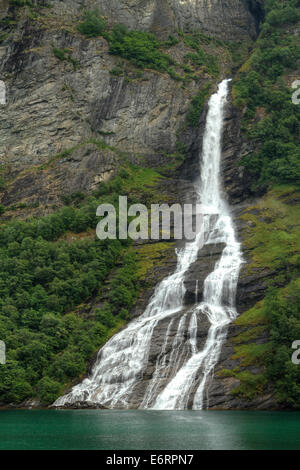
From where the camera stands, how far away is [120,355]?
48719 millimetres

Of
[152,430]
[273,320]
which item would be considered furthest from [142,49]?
[152,430]

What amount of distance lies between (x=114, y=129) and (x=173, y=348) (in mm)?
49774

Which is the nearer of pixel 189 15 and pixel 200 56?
pixel 200 56

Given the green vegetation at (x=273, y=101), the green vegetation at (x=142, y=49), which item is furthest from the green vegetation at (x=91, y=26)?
the green vegetation at (x=273, y=101)

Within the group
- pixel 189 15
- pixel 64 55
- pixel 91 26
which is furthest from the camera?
pixel 189 15

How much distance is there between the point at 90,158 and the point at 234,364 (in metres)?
45.5

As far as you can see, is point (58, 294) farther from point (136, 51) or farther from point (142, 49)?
point (142, 49)

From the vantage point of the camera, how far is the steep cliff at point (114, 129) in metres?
58.5

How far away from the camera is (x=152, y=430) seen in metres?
30.0

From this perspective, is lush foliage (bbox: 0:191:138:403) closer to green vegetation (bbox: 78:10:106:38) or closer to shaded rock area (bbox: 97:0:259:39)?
green vegetation (bbox: 78:10:106:38)

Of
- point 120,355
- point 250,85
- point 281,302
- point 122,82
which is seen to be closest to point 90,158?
point 122,82

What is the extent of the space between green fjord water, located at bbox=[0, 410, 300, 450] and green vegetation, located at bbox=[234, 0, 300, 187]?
41268 millimetres

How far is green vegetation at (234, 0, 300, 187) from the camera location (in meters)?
72.4

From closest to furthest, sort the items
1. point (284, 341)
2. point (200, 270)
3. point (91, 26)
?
point (284, 341)
point (200, 270)
point (91, 26)
